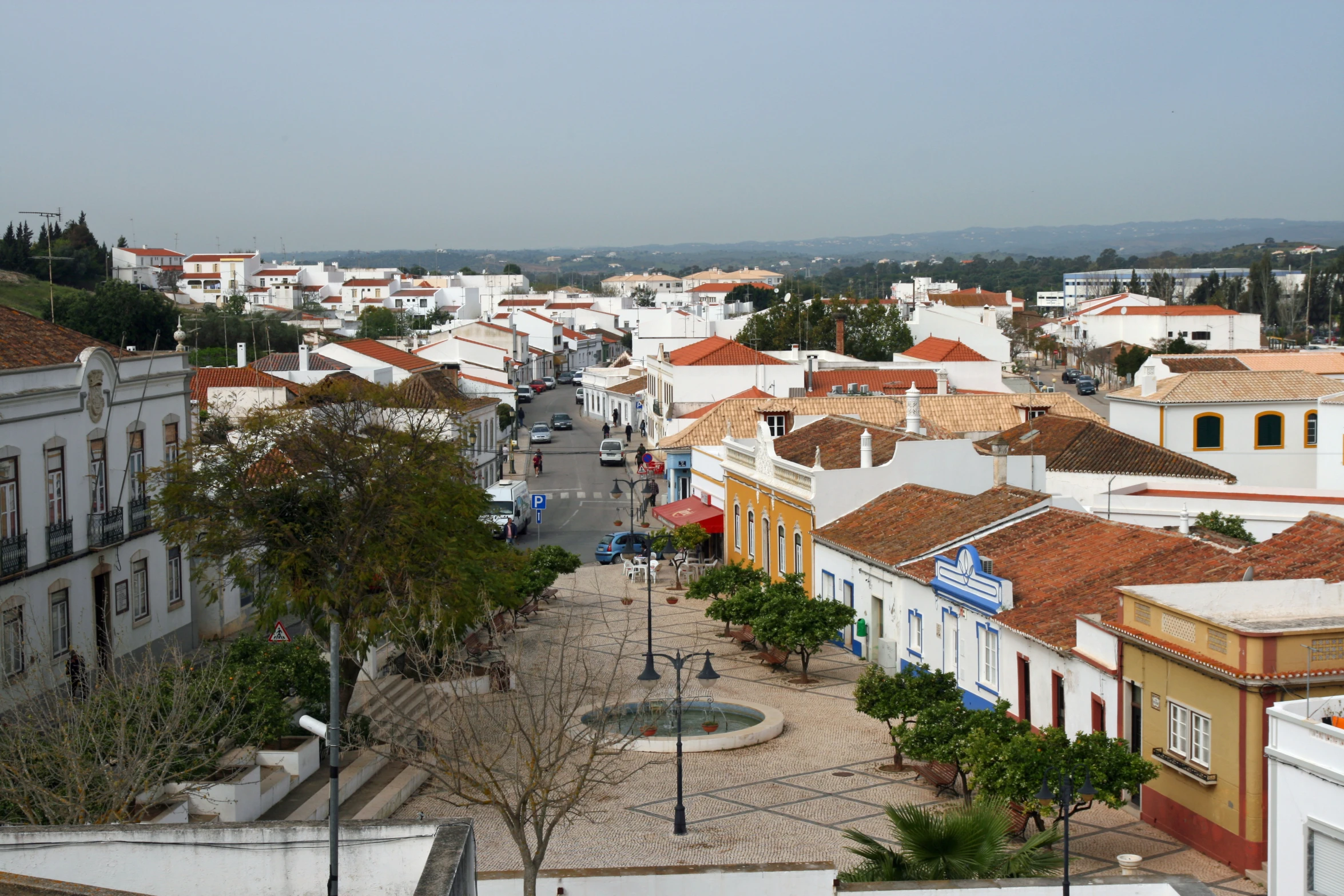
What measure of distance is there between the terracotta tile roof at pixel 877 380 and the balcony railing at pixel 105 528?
3738 centimetres

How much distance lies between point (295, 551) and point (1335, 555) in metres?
16.2

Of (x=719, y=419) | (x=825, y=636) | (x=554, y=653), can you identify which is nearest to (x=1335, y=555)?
(x=825, y=636)

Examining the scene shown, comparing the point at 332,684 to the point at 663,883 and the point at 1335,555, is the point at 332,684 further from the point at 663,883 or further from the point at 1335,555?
the point at 1335,555

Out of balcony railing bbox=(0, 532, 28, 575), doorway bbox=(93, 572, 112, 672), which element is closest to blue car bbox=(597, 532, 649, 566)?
doorway bbox=(93, 572, 112, 672)

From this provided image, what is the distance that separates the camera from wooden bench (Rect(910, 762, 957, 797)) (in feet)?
65.0

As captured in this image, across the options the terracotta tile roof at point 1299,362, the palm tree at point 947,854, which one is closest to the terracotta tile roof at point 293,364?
the terracotta tile roof at point 1299,362

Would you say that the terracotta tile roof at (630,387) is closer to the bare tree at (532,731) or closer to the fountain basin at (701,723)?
the bare tree at (532,731)

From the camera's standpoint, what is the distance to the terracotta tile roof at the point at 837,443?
1412 inches

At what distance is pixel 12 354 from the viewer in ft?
83.9

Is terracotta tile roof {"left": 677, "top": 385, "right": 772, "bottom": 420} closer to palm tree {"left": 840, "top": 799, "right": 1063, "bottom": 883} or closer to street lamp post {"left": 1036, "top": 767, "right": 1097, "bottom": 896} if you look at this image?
street lamp post {"left": 1036, "top": 767, "right": 1097, "bottom": 896}

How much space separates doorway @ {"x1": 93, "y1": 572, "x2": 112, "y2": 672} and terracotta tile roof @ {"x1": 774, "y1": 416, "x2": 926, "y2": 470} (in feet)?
53.2

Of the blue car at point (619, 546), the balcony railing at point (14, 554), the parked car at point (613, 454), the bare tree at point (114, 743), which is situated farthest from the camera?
the parked car at point (613, 454)

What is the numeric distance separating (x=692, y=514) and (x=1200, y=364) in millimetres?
25504

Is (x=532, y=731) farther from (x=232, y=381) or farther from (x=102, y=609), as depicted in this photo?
(x=232, y=381)
